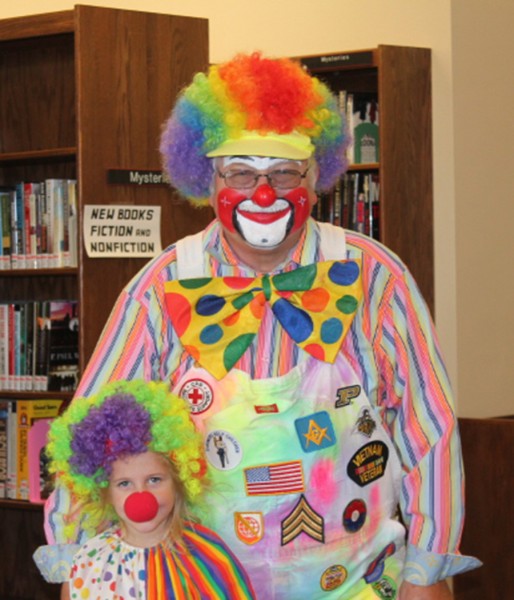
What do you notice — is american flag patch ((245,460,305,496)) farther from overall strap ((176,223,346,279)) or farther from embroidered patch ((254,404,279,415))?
overall strap ((176,223,346,279))

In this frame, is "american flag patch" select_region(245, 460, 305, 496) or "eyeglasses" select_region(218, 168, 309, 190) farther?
"eyeglasses" select_region(218, 168, 309, 190)

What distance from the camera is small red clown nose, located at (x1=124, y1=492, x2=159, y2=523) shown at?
87.4 inches

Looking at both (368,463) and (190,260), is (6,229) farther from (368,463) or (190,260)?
(368,463)

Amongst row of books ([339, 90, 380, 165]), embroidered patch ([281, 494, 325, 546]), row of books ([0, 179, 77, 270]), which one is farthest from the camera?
row of books ([339, 90, 380, 165])

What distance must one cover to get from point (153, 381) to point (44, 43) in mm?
2448

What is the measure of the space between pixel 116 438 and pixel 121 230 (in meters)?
2.00

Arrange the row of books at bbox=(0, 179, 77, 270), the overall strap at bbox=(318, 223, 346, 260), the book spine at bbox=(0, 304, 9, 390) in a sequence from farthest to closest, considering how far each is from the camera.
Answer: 1. the book spine at bbox=(0, 304, 9, 390)
2. the row of books at bbox=(0, 179, 77, 270)
3. the overall strap at bbox=(318, 223, 346, 260)

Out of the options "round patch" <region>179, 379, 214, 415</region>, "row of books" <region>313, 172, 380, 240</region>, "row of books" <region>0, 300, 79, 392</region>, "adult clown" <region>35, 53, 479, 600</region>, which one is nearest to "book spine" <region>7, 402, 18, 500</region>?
"row of books" <region>0, 300, 79, 392</region>

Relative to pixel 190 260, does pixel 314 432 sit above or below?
below

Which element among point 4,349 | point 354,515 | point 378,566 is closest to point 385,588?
point 378,566

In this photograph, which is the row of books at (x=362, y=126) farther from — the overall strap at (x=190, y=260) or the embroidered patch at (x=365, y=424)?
the embroidered patch at (x=365, y=424)

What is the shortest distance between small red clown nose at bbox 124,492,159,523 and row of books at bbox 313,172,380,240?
3189 mm

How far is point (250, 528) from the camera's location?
7.67ft

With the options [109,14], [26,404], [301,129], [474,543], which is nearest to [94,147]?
[109,14]
